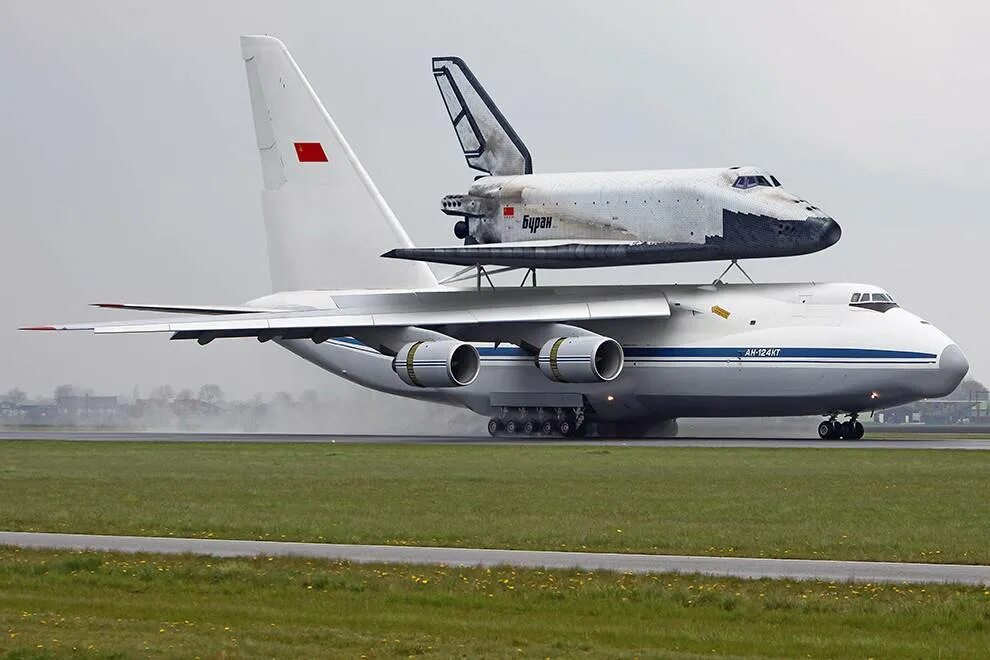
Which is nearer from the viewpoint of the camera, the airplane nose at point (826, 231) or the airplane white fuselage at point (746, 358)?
the airplane white fuselage at point (746, 358)

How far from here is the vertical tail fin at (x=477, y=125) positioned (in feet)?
180

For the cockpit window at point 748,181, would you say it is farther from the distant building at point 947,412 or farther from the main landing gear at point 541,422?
the distant building at point 947,412

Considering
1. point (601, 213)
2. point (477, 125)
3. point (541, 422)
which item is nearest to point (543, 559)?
point (601, 213)

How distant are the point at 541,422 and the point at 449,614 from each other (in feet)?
126

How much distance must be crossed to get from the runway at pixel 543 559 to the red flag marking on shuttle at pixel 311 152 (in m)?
38.5

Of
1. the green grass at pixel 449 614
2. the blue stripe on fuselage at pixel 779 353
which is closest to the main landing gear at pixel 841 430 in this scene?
the blue stripe on fuselage at pixel 779 353

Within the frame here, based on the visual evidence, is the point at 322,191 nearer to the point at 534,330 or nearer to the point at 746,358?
the point at 534,330

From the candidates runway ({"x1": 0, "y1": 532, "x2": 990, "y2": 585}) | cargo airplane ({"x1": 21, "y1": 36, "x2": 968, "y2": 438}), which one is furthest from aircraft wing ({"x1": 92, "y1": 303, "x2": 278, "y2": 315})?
runway ({"x1": 0, "y1": 532, "x2": 990, "y2": 585})

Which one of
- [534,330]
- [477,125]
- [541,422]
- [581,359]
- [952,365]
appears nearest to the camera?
[952,365]

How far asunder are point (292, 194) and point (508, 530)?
39.1 m

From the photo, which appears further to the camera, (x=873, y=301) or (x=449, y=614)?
(x=873, y=301)

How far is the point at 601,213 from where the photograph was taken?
50219 millimetres

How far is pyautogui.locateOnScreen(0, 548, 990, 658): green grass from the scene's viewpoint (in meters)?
13.1

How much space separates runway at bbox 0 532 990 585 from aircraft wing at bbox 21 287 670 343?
90.9ft
